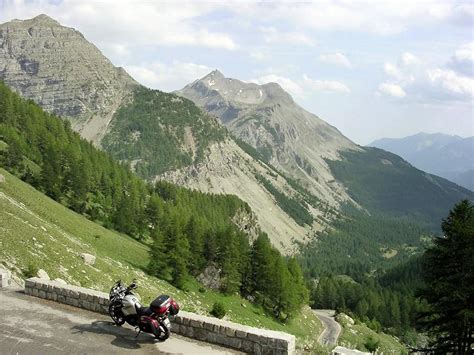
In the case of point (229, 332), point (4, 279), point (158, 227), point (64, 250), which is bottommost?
point (158, 227)

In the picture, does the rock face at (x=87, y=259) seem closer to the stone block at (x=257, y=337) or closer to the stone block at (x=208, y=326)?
the stone block at (x=208, y=326)

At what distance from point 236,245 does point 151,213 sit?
31698mm

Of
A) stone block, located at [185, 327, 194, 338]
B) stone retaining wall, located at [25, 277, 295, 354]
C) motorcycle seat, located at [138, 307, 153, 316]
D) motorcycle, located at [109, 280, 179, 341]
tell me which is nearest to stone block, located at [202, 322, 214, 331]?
stone retaining wall, located at [25, 277, 295, 354]

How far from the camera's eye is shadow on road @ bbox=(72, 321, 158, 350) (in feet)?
52.9

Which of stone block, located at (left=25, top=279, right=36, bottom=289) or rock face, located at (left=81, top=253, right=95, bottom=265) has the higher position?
stone block, located at (left=25, top=279, right=36, bottom=289)

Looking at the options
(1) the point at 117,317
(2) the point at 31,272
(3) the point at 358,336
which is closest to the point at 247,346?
(1) the point at 117,317

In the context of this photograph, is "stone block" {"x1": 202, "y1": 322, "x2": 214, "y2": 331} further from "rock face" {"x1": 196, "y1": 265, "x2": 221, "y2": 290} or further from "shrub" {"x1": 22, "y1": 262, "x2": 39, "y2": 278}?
"rock face" {"x1": 196, "y1": 265, "x2": 221, "y2": 290}

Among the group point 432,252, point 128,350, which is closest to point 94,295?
point 128,350

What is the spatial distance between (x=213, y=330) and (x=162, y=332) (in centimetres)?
194

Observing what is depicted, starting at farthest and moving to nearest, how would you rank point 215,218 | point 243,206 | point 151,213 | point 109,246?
1. point 243,206
2. point 215,218
3. point 151,213
4. point 109,246

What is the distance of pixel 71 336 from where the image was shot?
16.7 meters

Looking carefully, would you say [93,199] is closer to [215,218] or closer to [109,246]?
[109,246]

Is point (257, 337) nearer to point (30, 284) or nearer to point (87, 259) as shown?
point (30, 284)

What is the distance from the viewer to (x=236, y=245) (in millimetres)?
88500
